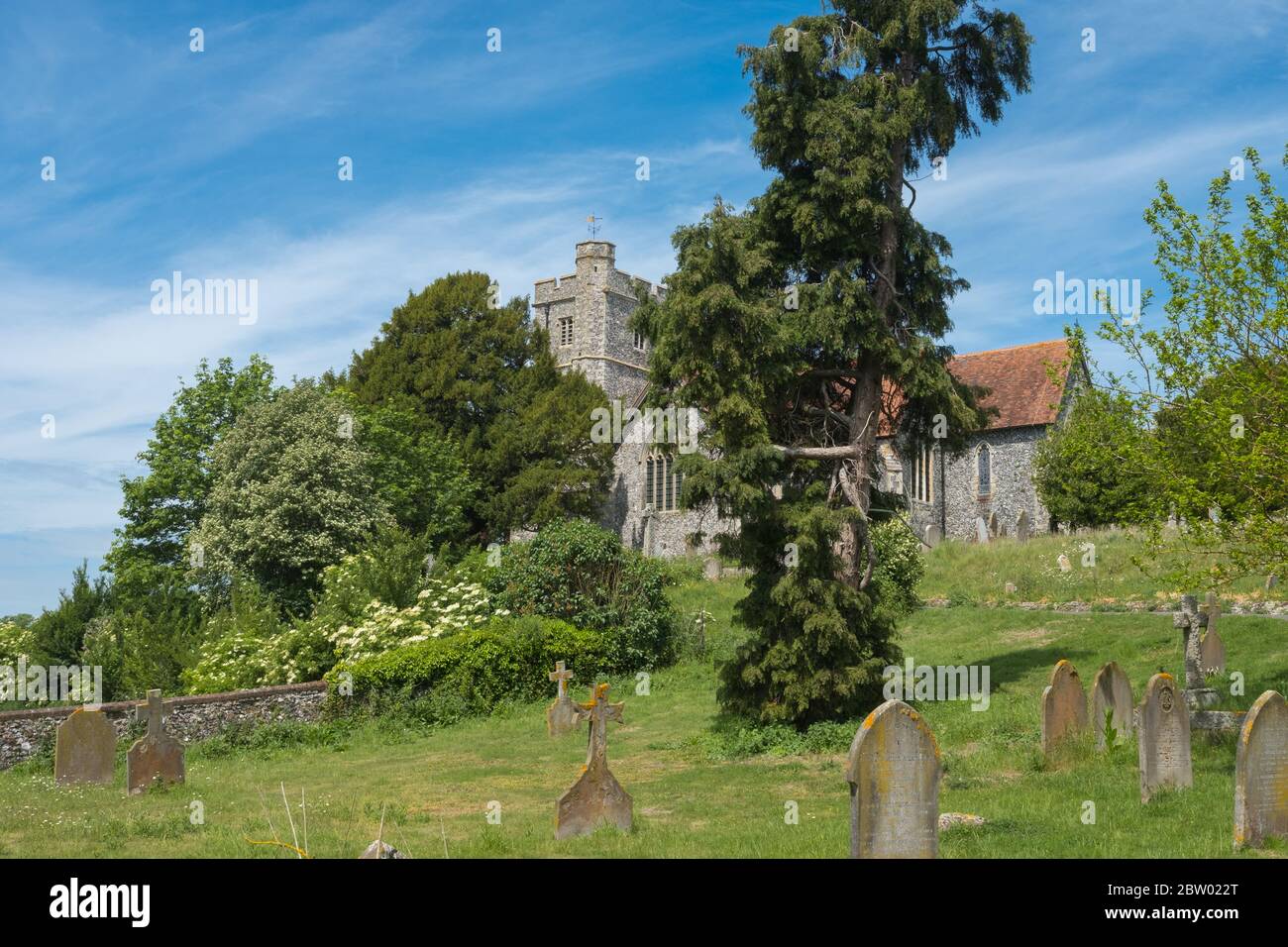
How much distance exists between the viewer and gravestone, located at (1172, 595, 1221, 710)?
14000 mm

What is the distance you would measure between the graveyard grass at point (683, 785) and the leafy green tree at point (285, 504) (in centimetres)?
1276

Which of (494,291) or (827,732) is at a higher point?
(494,291)

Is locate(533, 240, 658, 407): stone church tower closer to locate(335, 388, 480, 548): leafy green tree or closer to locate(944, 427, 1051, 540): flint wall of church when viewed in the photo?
locate(335, 388, 480, 548): leafy green tree

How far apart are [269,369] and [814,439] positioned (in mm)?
28451

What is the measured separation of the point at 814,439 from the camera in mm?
18375

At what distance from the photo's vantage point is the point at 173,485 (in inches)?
1502

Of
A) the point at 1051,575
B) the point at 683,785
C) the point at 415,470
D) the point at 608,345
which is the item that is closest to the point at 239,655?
the point at 683,785

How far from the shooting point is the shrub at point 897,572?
27.5 m

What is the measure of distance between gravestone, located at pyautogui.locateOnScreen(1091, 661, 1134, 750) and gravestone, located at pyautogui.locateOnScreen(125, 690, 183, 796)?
468 inches

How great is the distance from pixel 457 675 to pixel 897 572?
1177cm

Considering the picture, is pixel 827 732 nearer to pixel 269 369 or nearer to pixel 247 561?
pixel 247 561

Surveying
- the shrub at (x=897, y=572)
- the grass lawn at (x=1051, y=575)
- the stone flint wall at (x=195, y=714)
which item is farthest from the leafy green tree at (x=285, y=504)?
the grass lawn at (x=1051, y=575)
